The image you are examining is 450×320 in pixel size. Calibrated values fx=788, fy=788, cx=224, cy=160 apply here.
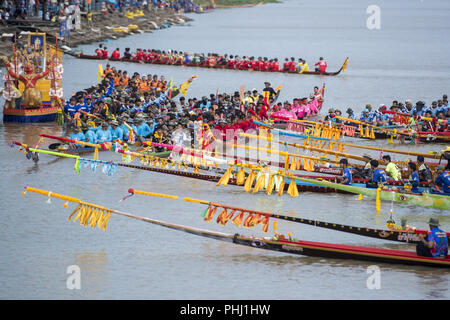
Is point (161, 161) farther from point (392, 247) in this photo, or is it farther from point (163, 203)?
point (392, 247)

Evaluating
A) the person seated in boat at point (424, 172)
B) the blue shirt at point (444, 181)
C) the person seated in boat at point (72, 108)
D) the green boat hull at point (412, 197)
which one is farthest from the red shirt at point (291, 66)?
the green boat hull at point (412, 197)

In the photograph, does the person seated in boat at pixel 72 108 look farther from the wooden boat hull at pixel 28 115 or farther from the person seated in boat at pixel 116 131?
the person seated in boat at pixel 116 131

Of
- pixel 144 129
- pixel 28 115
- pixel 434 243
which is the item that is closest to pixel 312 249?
pixel 434 243

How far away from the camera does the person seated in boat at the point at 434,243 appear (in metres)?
17.2

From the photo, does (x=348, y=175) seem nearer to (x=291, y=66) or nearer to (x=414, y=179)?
(x=414, y=179)

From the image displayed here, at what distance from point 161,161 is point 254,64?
33801 mm

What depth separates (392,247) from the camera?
65.6 ft

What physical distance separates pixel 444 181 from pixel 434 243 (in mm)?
5221

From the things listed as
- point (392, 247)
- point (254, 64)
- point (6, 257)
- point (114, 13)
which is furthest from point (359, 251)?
point (114, 13)

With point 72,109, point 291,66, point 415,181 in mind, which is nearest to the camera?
point 415,181

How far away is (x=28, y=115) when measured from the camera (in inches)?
1315

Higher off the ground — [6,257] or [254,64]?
[254,64]

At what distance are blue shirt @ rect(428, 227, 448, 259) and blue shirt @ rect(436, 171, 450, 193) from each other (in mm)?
4942

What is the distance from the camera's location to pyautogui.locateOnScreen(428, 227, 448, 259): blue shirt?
17188 millimetres
